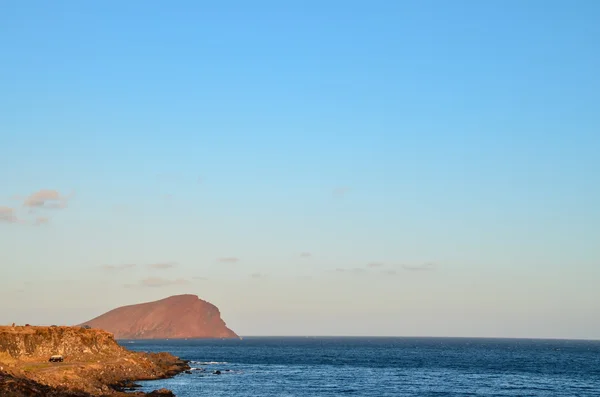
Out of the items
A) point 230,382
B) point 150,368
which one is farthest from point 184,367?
point 230,382

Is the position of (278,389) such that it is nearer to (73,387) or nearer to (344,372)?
(73,387)

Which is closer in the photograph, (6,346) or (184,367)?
(6,346)

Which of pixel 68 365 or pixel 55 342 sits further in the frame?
pixel 55 342

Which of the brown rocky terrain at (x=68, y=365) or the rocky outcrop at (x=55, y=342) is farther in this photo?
the rocky outcrop at (x=55, y=342)

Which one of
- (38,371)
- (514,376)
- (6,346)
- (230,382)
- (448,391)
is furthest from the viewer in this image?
(514,376)

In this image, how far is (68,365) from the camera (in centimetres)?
8294

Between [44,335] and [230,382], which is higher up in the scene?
[44,335]

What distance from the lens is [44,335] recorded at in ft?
315

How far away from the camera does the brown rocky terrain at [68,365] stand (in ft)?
209

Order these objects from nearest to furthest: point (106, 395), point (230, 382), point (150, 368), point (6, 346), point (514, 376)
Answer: point (106, 395)
point (6, 346)
point (230, 382)
point (150, 368)
point (514, 376)

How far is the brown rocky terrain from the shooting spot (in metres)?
63.7

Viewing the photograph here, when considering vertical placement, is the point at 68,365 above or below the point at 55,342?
below

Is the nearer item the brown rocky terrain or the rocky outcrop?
the brown rocky terrain

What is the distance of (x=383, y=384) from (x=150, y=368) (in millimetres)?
37695
